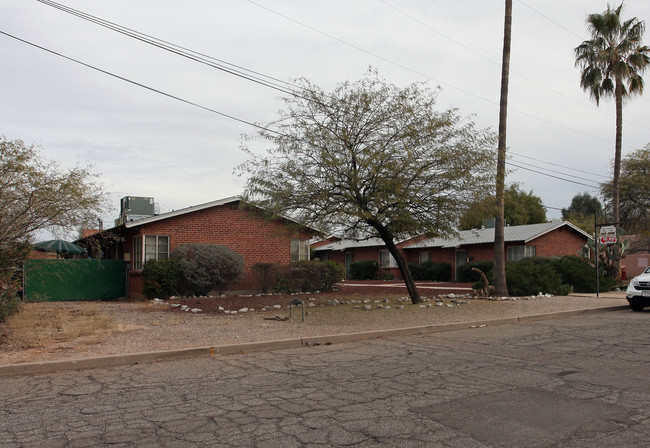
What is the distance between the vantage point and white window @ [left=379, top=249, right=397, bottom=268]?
4019 cm

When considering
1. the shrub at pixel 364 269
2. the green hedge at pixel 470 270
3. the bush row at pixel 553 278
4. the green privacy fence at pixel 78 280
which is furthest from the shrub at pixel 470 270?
the green privacy fence at pixel 78 280

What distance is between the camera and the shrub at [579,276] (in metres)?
23.0

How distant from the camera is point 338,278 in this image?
74.7 feet

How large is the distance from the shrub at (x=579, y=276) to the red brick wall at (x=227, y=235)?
1121 cm

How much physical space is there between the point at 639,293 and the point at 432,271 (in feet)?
65.7

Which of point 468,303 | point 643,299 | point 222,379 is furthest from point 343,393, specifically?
point 643,299

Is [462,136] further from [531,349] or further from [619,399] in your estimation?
[619,399]

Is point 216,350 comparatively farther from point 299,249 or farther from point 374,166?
point 299,249

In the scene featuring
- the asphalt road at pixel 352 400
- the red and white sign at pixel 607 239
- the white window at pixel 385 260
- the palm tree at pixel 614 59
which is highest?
the palm tree at pixel 614 59

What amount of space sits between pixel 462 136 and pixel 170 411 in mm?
11755

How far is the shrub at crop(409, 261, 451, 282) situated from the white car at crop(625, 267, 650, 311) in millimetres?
18812

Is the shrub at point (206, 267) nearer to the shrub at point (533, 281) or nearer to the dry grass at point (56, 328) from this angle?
the dry grass at point (56, 328)

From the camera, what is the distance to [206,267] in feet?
64.8

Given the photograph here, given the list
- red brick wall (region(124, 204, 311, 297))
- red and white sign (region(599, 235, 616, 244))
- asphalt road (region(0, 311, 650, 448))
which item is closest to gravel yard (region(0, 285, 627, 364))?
asphalt road (region(0, 311, 650, 448))
